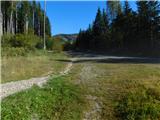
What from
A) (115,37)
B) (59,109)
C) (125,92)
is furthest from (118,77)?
(115,37)

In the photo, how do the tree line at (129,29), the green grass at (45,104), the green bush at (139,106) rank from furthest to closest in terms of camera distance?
the tree line at (129,29), the green bush at (139,106), the green grass at (45,104)

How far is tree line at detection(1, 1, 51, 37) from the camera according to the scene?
64312 millimetres

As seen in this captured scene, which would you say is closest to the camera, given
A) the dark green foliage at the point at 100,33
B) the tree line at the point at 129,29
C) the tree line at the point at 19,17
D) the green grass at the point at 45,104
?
the green grass at the point at 45,104

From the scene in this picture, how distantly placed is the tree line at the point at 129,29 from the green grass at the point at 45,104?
40169mm

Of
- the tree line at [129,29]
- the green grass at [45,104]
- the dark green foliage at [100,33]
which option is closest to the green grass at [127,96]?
the green grass at [45,104]

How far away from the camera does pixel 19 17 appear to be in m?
80.8

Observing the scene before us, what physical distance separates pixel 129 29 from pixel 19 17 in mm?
31394

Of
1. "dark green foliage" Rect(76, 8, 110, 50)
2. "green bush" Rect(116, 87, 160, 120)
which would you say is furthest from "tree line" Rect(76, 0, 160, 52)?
"green bush" Rect(116, 87, 160, 120)

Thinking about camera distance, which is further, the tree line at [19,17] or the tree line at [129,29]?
the tree line at [19,17]

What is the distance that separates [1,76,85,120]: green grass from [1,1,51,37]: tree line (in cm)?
4809

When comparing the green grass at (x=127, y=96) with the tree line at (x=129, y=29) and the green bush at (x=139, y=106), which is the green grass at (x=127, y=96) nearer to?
the green bush at (x=139, y=106)

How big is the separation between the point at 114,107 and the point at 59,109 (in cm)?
174

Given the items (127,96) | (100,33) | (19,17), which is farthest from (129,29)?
(127,96)

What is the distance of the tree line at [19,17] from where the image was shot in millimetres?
64312
